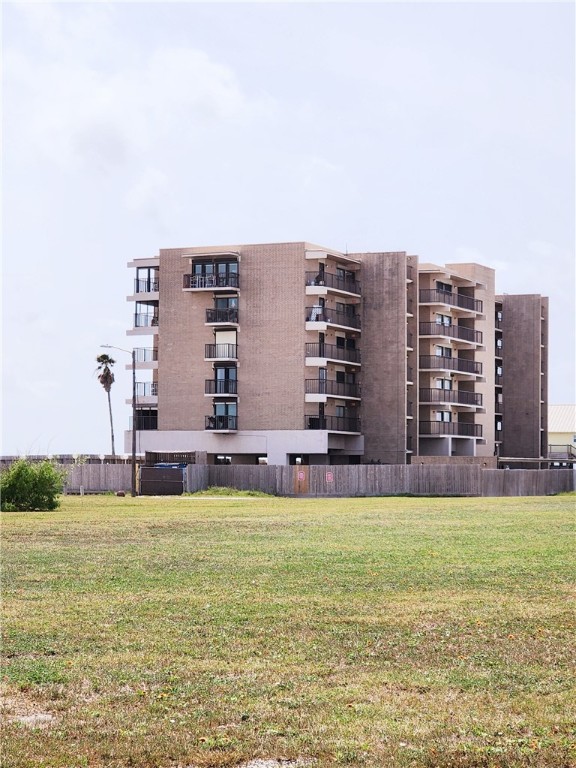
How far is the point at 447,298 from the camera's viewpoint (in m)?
105

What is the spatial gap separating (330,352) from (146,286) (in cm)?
1742

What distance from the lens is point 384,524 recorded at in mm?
40000

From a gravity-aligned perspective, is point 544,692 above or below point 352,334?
below

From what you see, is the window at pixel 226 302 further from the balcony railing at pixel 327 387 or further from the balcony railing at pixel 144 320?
the balcony railing at pixel 327 387

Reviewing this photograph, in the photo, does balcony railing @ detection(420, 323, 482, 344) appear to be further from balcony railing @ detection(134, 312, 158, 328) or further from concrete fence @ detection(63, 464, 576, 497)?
balcony railing @ detection(134, 312, 158, 328)

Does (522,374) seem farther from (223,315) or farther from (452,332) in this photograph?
(223,315)

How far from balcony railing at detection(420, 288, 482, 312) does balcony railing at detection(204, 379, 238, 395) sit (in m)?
20.3

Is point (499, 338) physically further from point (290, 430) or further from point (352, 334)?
point (290, 430)

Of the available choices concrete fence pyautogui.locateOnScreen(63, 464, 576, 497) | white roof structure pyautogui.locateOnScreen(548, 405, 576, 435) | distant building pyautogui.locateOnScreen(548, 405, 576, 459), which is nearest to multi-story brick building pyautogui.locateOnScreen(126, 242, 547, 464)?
concrete fence pyautogui.locateOnScreen(63, 464, 576, 497)

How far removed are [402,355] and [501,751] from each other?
85.7 metres

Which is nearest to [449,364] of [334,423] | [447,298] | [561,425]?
[447,298]

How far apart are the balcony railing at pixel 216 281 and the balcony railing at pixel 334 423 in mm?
12426

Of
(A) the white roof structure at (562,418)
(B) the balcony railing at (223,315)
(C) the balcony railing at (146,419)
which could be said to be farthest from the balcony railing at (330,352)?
(A) the white roof structure at (562,418)

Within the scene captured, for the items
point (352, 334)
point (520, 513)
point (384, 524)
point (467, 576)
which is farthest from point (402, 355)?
point (467, 576)
